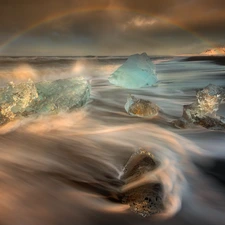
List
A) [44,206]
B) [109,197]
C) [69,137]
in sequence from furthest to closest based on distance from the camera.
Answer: [69,137], [109,197], [44,206]

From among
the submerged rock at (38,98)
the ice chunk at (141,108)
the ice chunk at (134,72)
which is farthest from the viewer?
the ice chunk at (134,72)

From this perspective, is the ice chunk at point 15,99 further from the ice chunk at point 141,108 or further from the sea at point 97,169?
the ice chunk at point 141,108

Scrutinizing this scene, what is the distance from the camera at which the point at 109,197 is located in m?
2.09

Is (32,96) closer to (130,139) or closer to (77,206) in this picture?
(130,139)

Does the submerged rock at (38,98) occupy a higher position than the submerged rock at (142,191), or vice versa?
the submerged rock at (38,98)

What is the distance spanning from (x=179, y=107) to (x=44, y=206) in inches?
185

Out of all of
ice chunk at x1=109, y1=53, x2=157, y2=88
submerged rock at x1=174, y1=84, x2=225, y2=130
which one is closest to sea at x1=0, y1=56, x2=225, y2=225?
submerged rock at x1=174, y1=84, x2=225, y2=130

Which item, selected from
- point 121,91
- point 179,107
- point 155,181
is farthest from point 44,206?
point 121,91

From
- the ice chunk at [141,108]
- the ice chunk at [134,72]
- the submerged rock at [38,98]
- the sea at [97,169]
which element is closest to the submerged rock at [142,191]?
the sea at [97,169]

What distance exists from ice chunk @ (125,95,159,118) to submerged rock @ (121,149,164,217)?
1.99 meters

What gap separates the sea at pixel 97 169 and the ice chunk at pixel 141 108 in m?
0.14

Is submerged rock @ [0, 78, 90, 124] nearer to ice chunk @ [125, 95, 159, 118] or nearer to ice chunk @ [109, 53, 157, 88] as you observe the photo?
ice chunk @ [125, 95, 159, 118]

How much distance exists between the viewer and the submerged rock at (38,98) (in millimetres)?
3977

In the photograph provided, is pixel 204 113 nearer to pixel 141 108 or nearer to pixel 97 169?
pixel 141 108
